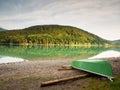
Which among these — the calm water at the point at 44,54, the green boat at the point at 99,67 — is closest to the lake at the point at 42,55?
the calm water at the point at 44,54

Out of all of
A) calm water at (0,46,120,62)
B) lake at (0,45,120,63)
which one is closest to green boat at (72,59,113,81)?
lake at (0,45,120,63)

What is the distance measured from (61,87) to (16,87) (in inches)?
89.3

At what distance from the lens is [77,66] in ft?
48.0

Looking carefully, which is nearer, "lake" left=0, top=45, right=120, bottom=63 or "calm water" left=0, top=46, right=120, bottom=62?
"lake" left=0, top=45, right=120, bottom=63

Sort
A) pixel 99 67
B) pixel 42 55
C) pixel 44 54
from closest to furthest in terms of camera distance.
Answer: pixel 99 67, pixel 42 55, pixel 44 54

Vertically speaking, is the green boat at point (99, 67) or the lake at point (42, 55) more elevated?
the green boat at point (99, 67)

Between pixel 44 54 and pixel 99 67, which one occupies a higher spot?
pixel 99 67

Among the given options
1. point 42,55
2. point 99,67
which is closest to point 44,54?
point 42,55

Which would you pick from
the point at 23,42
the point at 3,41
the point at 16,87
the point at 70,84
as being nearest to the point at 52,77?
the point at 70,84

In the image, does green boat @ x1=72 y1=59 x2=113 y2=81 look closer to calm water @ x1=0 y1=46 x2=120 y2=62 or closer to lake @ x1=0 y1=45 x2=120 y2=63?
lake @ x1=0 y1=45 x2=120 y2=63

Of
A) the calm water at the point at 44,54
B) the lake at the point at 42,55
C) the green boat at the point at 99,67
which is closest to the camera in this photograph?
the green boat at the point at 99,67

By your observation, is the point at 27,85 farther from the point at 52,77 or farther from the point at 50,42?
the point at 50,42

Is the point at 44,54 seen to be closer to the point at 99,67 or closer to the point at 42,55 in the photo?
the point at 42,55

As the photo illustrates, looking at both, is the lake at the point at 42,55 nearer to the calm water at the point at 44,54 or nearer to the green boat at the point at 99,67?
the calm water at the point at 44,54
